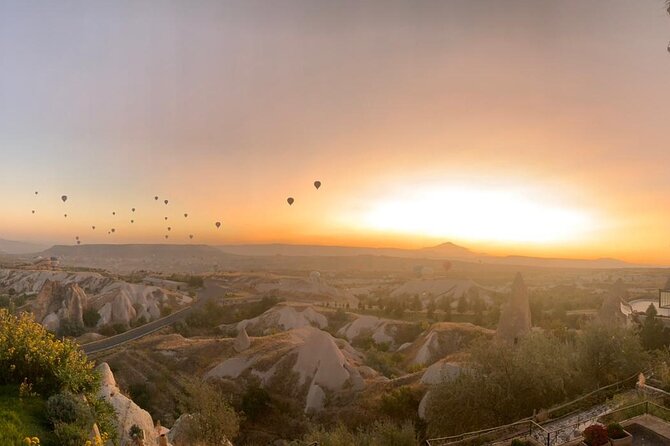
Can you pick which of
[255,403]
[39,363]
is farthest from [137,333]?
[39,363]

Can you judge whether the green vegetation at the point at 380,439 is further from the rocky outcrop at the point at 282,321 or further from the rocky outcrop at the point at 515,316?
the rocky outcrop at the point at 282,321

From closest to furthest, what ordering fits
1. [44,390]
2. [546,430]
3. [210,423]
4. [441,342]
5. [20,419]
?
[20,419] < [44,390] < [546,430] < [210,423] < [441,342]

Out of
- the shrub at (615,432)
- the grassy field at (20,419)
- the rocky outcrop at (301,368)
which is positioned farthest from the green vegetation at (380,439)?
the rocky outcrop at (301,368)

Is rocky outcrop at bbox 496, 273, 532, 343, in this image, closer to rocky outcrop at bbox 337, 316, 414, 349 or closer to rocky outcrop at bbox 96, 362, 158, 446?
rocky outcrop at bbox 337, 316, 414, 349

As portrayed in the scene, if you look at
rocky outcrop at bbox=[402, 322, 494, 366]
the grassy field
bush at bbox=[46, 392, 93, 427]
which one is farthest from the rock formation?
the grassy field

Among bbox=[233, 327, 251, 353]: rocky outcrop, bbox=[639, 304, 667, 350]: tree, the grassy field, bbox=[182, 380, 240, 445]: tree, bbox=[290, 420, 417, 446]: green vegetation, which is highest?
the grassy field

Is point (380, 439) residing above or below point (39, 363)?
below

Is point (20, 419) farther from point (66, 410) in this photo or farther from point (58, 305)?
point (58, 305)
